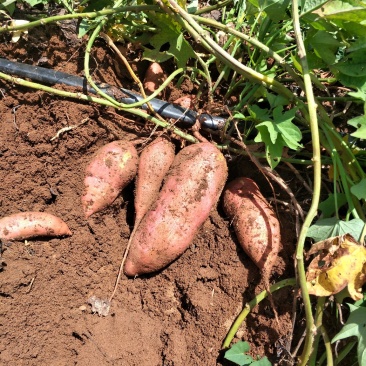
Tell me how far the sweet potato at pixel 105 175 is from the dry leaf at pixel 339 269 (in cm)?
67

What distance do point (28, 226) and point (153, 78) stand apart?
0.69m

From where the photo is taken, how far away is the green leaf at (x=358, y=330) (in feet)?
3.73

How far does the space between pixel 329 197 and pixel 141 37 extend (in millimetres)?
901

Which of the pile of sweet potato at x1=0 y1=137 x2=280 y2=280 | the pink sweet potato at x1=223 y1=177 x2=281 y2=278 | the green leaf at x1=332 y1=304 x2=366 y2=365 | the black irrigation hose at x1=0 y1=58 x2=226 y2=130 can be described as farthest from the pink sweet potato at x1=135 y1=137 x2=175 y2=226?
the green leaf at x1=332 y1=304 x2=366 y2=365

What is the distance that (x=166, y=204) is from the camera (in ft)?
4.70

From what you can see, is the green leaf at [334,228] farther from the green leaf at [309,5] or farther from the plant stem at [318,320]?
the green leaf at [309,5]

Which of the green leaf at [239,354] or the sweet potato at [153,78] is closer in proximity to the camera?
the green leaf at [239,354]

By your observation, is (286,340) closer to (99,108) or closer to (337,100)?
(337,100)

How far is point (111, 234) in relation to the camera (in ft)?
A: 4.86

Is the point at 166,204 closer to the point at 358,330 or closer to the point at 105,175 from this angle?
the point at 105,175

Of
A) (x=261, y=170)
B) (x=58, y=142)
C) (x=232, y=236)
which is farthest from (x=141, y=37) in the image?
(x=232, y=236)

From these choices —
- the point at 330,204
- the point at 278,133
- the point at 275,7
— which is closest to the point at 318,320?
the point at 330,204

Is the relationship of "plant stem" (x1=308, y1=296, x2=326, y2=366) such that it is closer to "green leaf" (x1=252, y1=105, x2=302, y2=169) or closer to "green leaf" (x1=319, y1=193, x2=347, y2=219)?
"green leaf" (x1=319, y1=193, x2=347, y2=219)

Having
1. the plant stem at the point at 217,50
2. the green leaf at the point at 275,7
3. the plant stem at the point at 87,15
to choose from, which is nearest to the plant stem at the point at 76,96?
the plant stem at the point at 87,15
